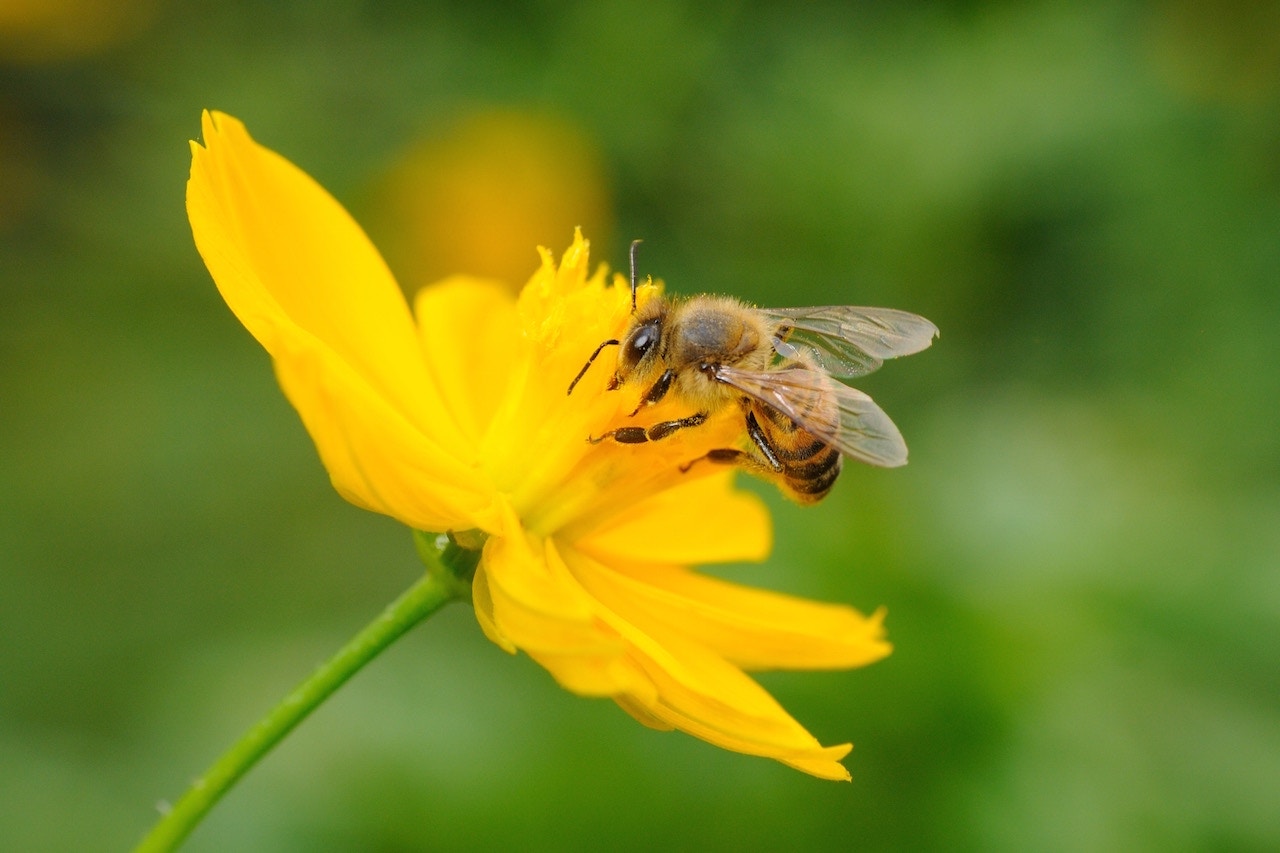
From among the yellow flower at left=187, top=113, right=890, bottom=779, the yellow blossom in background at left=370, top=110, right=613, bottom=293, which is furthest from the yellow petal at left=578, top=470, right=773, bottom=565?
the yellow blossom in background at left=370, top=110, right=613, bottom=293

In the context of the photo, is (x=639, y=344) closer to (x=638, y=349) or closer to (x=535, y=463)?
(x=638, y=349)

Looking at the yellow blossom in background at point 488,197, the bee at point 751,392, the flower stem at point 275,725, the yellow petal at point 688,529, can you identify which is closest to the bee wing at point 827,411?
the bee at point 751,392

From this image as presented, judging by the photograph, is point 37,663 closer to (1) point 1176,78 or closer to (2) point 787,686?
(2) point 787,686

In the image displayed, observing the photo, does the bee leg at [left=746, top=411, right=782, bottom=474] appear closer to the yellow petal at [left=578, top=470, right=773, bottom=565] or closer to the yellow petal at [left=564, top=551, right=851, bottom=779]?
the yellow petal at [left=578, top=470, right=773, bottom=565]

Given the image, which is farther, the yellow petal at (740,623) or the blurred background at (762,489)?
the blurred background at (762,489)

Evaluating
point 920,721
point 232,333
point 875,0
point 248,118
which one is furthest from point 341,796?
point 875,0

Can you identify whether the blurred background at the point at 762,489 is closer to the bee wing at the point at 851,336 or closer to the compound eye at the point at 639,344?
the bee wing at the point at 851,336
